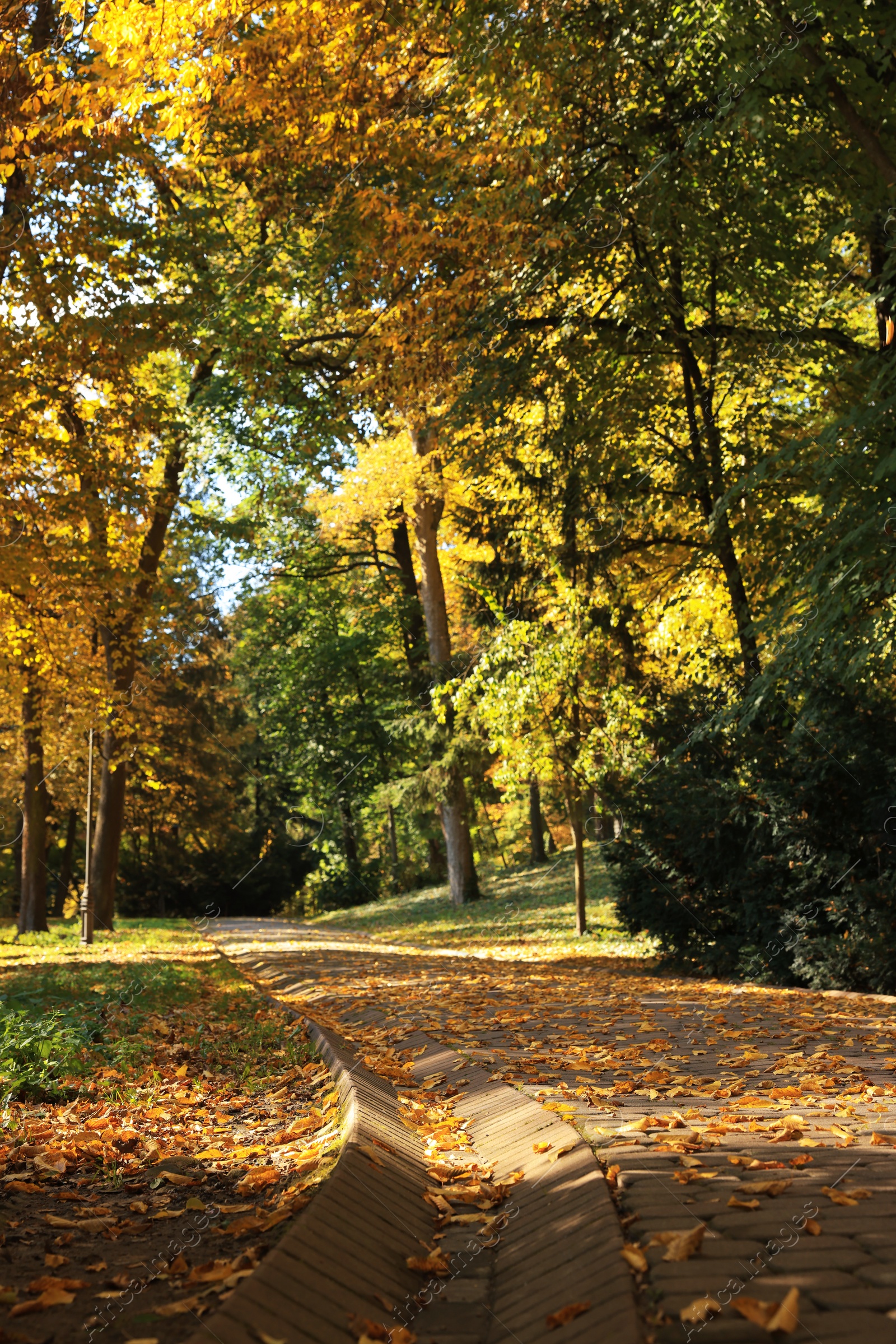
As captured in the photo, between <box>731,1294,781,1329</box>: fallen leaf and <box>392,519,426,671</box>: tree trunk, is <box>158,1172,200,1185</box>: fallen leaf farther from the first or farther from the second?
<box>392,519,426,671</box>: tree trunk

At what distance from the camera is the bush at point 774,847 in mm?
9812

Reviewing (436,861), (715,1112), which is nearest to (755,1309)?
(715,1112)

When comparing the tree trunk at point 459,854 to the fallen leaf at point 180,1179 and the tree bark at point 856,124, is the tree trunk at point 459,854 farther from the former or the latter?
the fallen leaf at point 180,1179

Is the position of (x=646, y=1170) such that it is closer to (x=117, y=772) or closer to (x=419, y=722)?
(x=117, y=772)

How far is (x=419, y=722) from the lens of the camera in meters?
24.8

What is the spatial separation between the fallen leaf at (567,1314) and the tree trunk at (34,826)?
19689mm

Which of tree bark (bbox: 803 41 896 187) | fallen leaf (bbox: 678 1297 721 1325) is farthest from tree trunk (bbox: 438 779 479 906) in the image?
fallen leaf (bbox: 678 1297 721 1325)

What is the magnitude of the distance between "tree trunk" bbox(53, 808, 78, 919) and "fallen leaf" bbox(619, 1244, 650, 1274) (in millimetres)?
31501

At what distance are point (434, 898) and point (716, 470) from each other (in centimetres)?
1963

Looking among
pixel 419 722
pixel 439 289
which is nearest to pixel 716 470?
pixel 439 289

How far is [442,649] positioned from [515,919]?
6.56m

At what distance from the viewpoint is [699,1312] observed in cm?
258

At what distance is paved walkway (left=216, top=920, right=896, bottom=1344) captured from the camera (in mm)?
2748

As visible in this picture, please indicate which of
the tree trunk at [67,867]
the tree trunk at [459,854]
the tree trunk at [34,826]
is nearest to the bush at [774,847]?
the tree trunk at [459,854]
